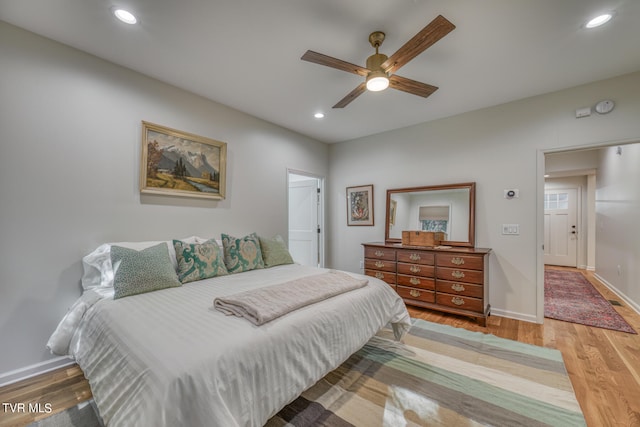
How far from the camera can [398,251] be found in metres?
3.57

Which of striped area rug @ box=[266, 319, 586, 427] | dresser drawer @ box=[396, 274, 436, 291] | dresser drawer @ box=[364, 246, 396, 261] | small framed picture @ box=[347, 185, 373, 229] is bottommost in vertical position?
striped area rug @ box=[266, 319, 586, 427]

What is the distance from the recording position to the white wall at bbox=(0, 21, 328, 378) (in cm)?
194

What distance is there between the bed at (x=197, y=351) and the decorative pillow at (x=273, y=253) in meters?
0.91

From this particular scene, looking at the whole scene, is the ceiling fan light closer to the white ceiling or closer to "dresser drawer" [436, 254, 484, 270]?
the white ceiling

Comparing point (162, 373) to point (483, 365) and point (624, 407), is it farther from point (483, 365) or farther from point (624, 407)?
point (624, 407)

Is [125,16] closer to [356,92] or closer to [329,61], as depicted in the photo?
[329,61]

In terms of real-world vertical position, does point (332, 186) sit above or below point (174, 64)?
below

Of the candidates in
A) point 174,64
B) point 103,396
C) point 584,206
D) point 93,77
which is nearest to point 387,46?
point 174,64

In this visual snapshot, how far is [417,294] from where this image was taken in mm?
3406

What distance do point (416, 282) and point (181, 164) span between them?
3163 millimetres

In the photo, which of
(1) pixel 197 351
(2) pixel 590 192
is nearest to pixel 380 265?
(1) pixel 197 351

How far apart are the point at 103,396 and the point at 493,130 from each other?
4284mm

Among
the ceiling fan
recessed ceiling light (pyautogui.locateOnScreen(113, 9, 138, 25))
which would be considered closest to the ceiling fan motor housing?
the ceiling fan

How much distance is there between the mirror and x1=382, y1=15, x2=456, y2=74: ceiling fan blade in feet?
7.24
